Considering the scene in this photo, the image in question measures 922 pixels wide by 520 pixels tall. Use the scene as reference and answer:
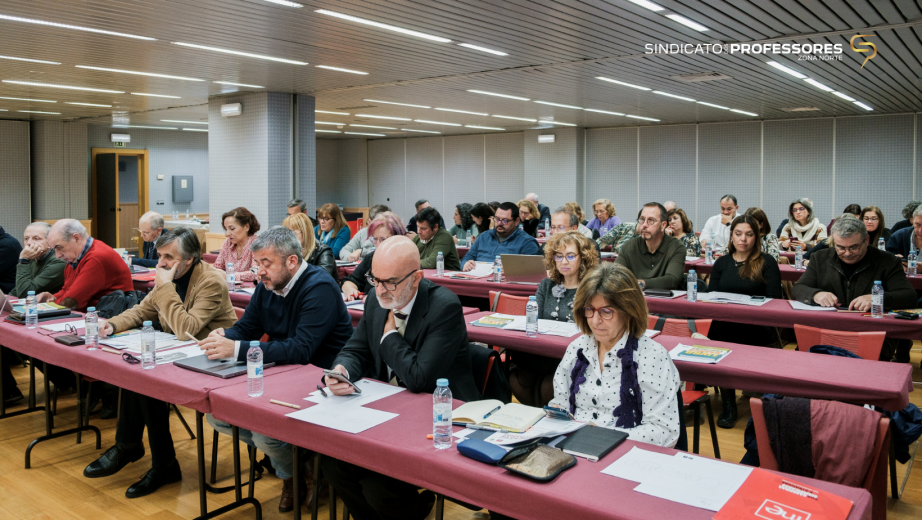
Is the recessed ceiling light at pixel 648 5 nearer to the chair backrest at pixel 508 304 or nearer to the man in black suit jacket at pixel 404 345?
the chair backrest at pixel 508 304

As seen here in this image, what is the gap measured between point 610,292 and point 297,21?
4.59 m

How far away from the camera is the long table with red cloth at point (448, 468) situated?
1958 millimetres

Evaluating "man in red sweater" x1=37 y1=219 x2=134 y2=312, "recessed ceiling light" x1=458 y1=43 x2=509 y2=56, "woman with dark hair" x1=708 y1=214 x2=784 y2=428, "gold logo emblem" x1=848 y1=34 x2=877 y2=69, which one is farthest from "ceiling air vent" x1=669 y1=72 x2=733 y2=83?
"man in red sweater" x1=37 y1=219 x2=134 y2=312

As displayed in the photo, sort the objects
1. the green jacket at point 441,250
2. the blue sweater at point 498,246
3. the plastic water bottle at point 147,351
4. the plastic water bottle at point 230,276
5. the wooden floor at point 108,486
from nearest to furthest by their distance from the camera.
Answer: the plastic water bottle at point 147,351, the wooden floor at point 108,486, the plastic water bottle at point 230,276, the green jacket at point 441,250, the blue sweater at point 498,246

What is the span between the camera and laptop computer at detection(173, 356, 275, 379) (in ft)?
10.9

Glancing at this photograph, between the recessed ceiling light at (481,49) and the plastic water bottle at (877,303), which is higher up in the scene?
the recessed ceiling light at (481,49)

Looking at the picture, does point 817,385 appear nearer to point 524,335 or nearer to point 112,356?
point 524,335

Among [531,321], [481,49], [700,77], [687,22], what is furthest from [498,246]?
[700,77]

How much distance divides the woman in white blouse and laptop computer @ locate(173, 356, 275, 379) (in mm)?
1579

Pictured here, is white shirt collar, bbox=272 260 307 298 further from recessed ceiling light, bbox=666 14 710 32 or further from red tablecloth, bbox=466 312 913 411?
recessed ceiling light, bbox=666 14 710 32

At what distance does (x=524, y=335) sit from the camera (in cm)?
434

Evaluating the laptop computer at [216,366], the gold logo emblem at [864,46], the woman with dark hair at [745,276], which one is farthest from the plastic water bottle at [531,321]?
the gold logo emblem at [864,46]

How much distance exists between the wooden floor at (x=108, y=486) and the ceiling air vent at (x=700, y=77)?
535 centimetres

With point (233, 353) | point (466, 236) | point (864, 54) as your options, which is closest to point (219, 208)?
point (466, 236)
